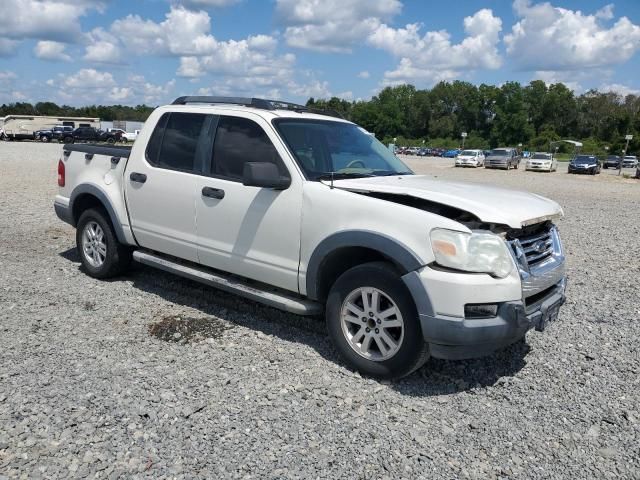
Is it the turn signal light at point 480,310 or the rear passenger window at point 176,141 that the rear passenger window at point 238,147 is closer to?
the rear passenger window at point 176,141

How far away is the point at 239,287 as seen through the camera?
461 cm

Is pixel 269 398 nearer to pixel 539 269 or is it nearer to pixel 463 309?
pixel 463 309

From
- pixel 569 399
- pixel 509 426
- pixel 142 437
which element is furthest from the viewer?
pixel 569 399

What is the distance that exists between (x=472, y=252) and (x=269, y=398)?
163 centimetres

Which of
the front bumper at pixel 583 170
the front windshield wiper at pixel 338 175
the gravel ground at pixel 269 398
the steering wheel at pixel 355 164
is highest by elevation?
the steering wheel at pixel 355 164

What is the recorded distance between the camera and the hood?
11.9 feet

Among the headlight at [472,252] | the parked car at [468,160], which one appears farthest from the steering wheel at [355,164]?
the parked car at [468,160]

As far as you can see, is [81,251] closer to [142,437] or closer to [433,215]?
[142,437]

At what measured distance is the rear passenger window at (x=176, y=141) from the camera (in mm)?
5082

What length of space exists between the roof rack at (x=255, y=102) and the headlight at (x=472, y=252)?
7.29 ft

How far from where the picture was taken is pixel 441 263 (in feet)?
11.5

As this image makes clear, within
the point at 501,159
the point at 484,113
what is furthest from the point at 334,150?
the point at 484,113

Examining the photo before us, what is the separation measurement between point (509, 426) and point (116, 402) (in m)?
2.47

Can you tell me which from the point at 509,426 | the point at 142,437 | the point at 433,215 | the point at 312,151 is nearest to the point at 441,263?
the point at 433,215
